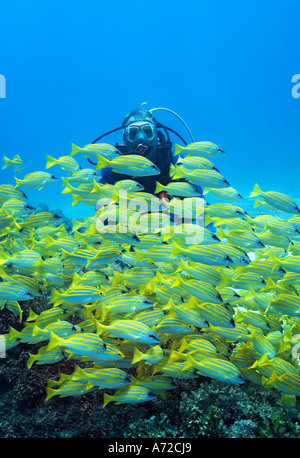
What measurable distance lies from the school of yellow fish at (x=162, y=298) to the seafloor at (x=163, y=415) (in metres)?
0.21

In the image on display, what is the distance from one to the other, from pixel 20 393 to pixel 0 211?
2176 mm

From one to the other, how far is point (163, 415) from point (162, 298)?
1.16m

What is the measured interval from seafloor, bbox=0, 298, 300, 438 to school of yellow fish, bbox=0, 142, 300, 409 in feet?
0.69

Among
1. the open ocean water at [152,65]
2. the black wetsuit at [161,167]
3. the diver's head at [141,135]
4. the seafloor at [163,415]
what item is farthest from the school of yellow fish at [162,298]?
the open ocean water at [152,65]

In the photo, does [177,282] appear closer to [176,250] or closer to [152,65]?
[176,250]

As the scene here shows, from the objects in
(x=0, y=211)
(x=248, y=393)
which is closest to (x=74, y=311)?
(x=0, y=211)

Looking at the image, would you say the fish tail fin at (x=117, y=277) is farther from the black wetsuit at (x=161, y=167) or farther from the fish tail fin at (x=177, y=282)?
the black wetsuit at (x=161, y=167)

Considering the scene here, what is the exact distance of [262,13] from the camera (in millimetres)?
105875

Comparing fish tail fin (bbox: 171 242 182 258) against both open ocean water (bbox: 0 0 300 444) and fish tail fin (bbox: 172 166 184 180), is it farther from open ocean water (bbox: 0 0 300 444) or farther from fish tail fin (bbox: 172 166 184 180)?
open ocean water (bbox: 0 0 300 444)

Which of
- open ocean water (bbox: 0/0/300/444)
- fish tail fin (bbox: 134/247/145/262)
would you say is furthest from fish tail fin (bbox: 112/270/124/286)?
open ocean water (bbox: 0/0/300/444)

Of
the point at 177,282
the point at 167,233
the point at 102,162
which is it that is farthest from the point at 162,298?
the point at 102,162

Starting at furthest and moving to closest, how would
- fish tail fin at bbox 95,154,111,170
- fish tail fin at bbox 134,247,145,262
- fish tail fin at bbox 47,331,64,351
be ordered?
fish tail fin at bbox 95,154,111,170, fish tail fin at bbox 134,247,145,262, fish tail fin at bbox 47,331,64,351

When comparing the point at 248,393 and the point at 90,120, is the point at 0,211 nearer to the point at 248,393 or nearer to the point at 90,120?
the point at 248,393

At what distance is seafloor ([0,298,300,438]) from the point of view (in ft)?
9.35
